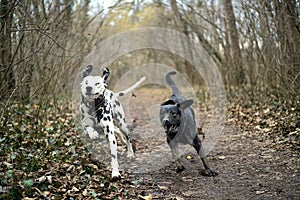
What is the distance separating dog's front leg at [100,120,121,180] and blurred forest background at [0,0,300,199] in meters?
0.16

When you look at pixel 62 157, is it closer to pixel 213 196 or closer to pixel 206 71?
pixel 213 196

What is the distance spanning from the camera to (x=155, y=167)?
648 centimetres

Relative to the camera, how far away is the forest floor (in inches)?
181

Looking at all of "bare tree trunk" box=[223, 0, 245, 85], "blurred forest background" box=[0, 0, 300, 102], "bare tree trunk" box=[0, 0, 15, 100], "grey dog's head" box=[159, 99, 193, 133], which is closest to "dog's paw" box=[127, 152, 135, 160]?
"grey dog's head" box=[159, 99, 193, 133]

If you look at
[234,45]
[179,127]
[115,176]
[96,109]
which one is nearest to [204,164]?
[179,127]

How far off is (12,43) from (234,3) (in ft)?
21.9

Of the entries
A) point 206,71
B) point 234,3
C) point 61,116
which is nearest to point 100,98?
point 61,116

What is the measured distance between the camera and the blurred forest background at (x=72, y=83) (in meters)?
4.97

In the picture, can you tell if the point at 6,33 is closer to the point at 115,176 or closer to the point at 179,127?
the point at 115,176

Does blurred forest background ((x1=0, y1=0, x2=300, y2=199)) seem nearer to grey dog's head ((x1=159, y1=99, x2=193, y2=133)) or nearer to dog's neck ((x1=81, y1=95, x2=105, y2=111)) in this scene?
dog's neck ((x1=81, y1=95, x2=105, y2=111))

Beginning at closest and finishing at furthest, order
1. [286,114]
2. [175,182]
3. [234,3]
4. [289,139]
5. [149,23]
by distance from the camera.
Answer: [175,182] < [289,139] < [286,114] < [234,3] < [149,23]

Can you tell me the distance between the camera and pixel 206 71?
17062mm

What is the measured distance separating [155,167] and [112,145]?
90cm

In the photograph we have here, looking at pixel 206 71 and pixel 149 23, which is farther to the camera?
pixel 149 23
